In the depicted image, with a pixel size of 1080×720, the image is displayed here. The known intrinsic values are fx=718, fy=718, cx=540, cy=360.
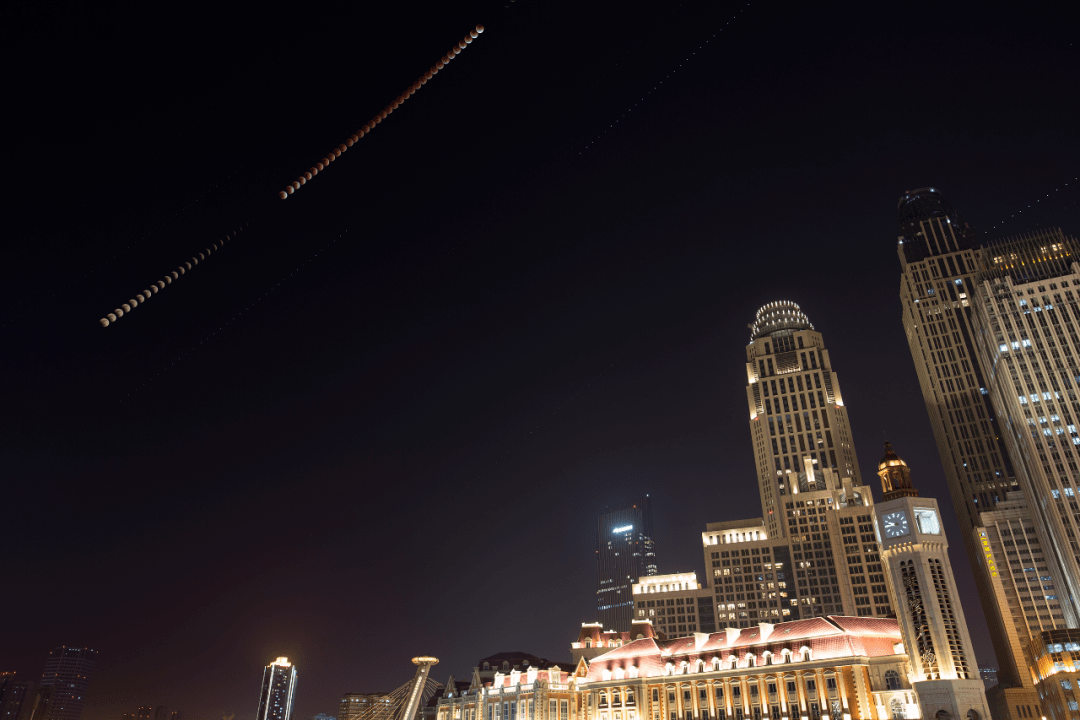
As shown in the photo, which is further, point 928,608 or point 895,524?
point 895,524

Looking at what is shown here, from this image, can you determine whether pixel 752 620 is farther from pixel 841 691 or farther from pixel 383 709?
pixel 383 709

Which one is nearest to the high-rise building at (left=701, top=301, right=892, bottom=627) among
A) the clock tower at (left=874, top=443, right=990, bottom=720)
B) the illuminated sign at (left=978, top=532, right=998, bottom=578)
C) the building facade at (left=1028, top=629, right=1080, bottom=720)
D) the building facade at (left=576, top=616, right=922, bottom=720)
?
the illuminated sign at (left=978, top=532, right=998, bottom=578)

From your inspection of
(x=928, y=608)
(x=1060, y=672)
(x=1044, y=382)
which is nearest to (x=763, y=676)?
(x=928, y=608)

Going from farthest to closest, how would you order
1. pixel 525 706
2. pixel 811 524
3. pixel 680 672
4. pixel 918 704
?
pixel 811 524, pixel 525 706, pixel 680 672, pixel 918 704

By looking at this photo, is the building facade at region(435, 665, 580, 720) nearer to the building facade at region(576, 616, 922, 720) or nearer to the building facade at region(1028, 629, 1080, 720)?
the building facade at region(576, 616, 922, 720)

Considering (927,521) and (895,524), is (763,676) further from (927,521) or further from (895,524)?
(927,521)

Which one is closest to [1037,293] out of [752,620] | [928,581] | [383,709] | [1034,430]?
[1034,430]
